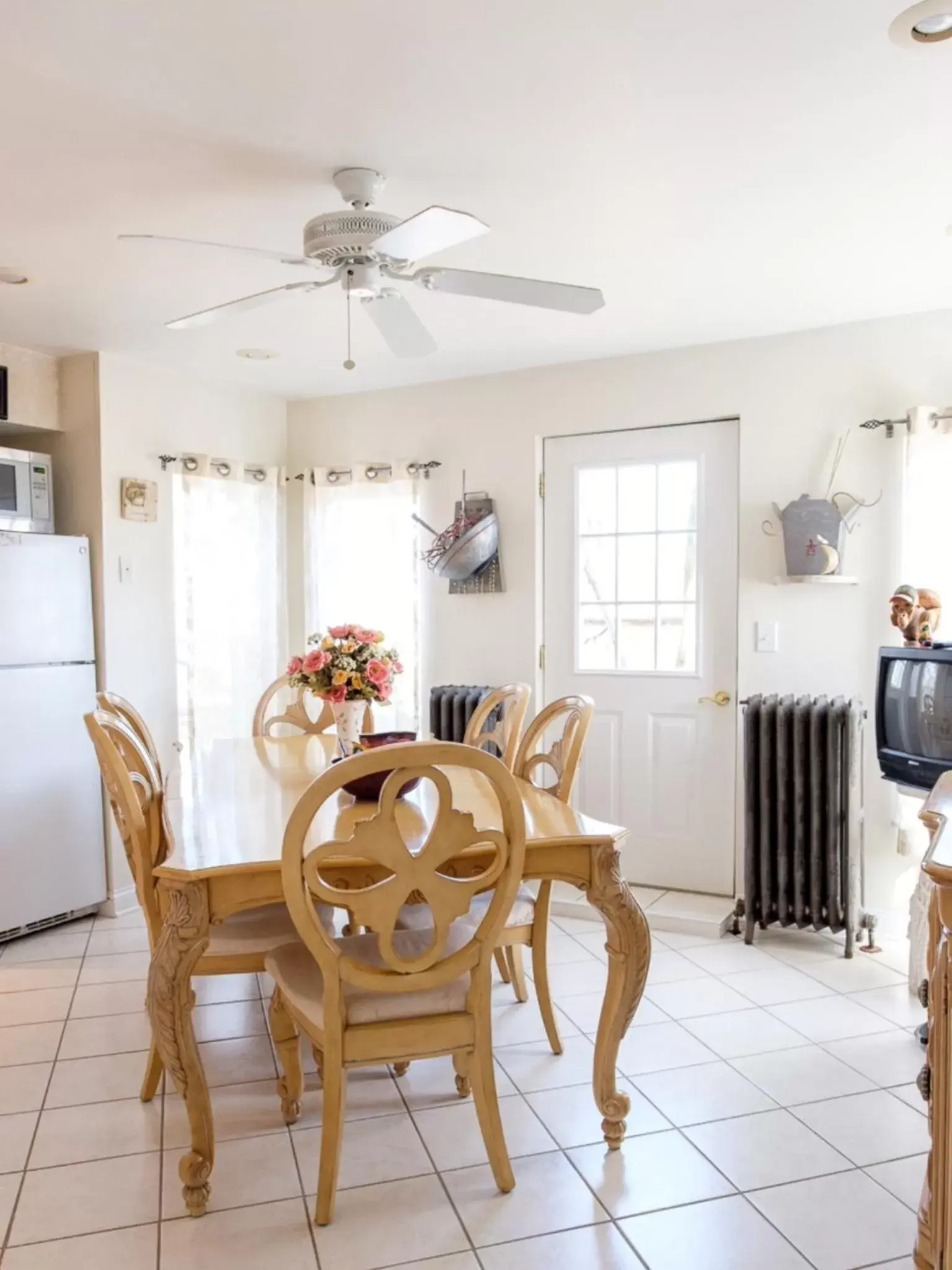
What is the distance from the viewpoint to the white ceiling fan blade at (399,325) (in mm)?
2430

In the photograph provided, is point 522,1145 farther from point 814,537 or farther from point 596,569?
point 596,569

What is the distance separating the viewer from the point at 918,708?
3.09 m

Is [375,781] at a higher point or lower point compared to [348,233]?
lower

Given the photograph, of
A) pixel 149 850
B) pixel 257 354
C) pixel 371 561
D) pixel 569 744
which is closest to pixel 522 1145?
pixel 569 744

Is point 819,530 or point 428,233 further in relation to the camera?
point 819,530

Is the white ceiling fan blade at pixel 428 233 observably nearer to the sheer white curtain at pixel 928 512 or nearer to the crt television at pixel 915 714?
the crt television at pixel 915 714

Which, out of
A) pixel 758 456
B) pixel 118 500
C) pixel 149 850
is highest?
pixel 758 456

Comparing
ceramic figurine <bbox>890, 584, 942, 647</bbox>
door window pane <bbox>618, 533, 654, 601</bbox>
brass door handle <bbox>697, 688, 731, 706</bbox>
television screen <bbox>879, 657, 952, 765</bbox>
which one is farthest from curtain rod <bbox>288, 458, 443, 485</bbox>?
television screen <bbox>879, 657, 952, 765</bbox>

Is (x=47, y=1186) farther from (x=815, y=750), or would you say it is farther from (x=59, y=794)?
(x=815, y=750)

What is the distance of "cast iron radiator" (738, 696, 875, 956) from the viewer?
3.41 m

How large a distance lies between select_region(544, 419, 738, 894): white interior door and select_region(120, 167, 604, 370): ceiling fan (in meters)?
1.88

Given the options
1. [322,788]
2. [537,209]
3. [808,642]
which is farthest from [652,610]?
[322,788]

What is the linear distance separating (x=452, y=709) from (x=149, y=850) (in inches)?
83.7

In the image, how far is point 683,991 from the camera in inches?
123
